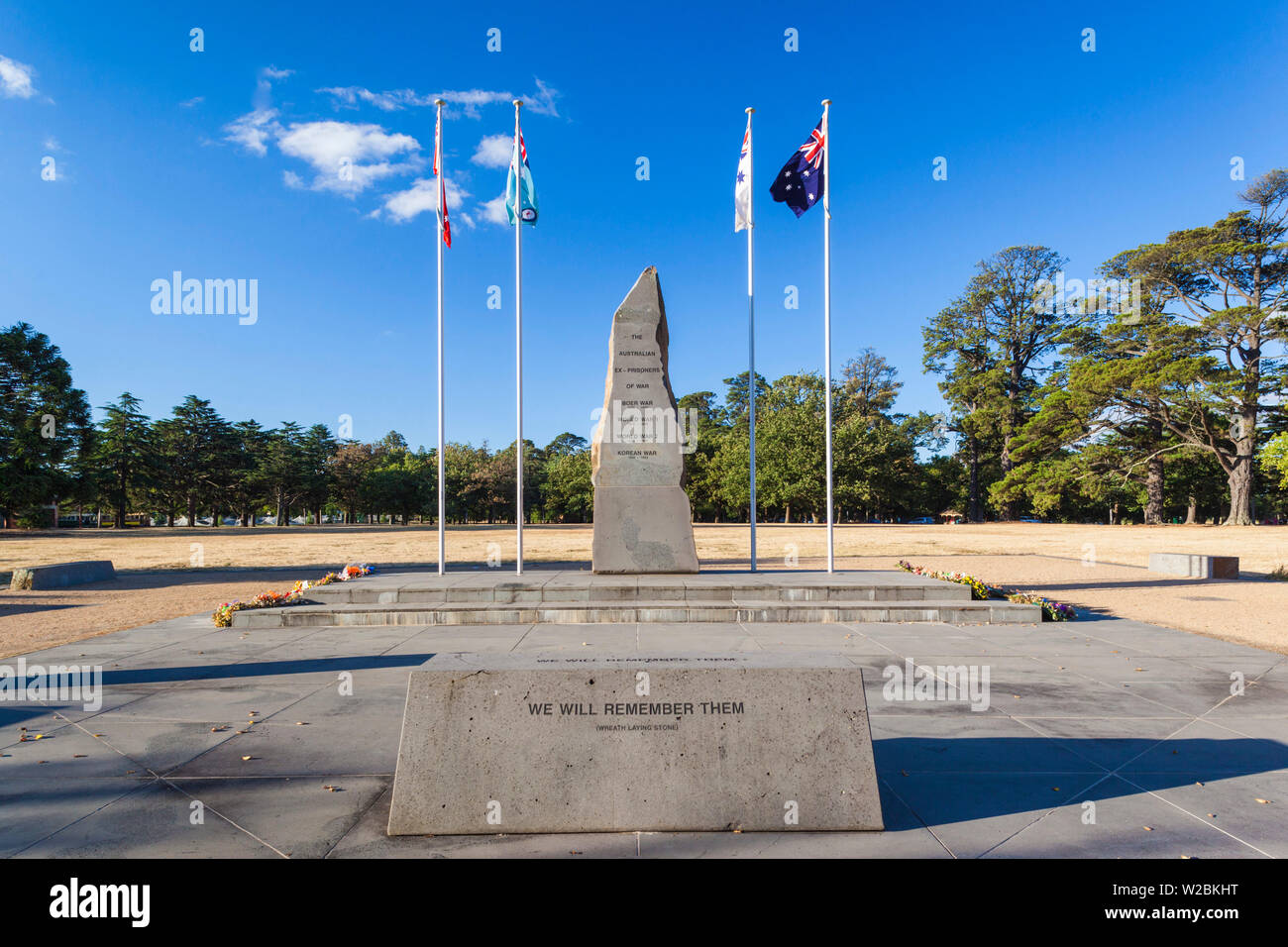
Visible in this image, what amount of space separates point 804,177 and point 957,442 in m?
51.6

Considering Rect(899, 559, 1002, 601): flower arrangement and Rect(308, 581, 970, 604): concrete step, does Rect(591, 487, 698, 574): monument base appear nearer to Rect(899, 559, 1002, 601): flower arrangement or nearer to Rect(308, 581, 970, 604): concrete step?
Rect(308, 581, 970, 604): concrete step

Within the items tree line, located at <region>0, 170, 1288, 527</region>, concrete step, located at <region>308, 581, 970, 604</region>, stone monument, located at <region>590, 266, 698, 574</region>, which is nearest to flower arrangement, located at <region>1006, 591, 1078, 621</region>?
concrete step, located at <region>308, 581, 970, 604</region>

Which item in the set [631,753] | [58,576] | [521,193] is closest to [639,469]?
[521,193]

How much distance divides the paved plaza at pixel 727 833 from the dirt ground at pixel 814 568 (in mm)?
3049

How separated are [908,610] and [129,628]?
1233 cm

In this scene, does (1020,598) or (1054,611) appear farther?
(1020,598)

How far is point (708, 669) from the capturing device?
3.39 meters

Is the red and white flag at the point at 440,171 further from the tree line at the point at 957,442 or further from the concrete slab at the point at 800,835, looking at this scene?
the tree line at the point at 957,442

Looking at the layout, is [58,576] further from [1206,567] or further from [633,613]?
[1206,567]

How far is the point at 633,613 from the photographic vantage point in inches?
396

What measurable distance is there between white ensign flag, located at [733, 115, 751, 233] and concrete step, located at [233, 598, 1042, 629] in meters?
8.29

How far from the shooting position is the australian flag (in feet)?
43.2

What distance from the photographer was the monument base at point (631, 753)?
332 centimetres
